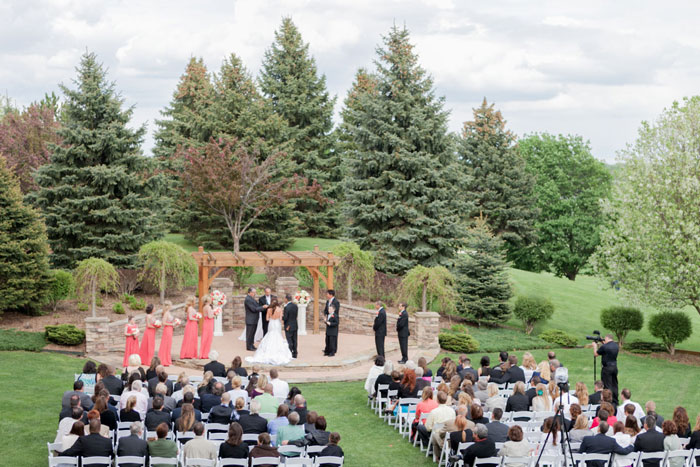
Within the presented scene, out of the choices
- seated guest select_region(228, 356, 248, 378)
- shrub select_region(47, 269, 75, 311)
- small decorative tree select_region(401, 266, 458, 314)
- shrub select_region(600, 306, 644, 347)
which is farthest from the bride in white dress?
shrub select_region(600, 306, 644, 347)

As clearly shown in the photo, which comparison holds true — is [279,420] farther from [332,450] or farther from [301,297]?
[301,297]

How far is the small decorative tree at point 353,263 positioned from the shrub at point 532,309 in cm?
596

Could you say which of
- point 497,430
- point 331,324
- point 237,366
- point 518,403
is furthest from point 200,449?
point 331,324

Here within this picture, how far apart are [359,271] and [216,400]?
1547 cm

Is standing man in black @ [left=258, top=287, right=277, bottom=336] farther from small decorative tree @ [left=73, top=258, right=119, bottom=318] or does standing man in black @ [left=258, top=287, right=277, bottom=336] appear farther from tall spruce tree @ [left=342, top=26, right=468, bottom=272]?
tall spruce tree @ [left=342, top=26, right=468, bottom=272]

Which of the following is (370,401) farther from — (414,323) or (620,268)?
(620,268)

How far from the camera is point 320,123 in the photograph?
45125 mm

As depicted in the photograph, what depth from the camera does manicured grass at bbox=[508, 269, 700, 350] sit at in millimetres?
30005

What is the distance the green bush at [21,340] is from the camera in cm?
2027

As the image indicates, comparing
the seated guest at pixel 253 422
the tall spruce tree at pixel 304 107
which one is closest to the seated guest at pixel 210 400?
the seated guest at pixel 253 422

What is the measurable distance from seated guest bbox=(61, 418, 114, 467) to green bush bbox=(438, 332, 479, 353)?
49.3ft

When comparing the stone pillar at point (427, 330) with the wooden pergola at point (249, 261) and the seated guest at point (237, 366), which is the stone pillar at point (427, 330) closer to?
the wooden pergola at point (249, 261)

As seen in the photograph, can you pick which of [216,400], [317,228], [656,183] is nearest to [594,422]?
[216,400]

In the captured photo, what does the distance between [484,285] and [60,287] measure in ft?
49.9
